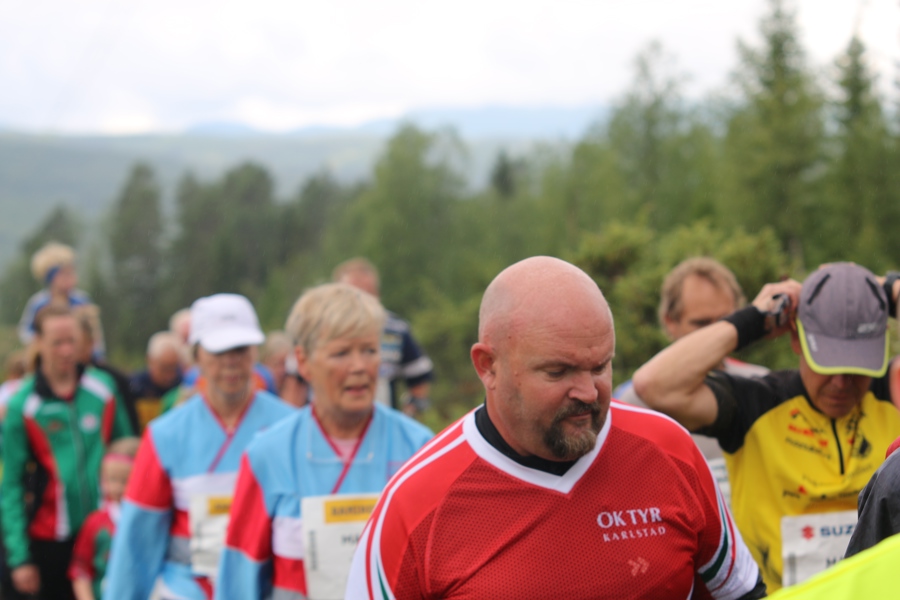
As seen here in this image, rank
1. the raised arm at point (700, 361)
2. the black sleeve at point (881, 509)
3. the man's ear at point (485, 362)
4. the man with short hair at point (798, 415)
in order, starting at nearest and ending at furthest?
the black sleeve at point (881, 509) → the man's ear at point (485, 362) → the man with short hair at point (798, 415) → the raised arm at point (700, 361)

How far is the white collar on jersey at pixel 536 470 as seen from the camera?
2432mm

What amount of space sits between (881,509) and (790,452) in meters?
1.21

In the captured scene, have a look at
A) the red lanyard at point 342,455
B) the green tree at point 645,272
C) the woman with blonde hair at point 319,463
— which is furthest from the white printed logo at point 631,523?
the green tree at point 645,272

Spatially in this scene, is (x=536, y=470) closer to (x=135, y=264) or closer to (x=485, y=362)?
(x=485, y=362)

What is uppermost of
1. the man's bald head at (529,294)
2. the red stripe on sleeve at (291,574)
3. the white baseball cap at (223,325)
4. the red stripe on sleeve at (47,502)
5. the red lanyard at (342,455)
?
the man's bald head at (529,294)

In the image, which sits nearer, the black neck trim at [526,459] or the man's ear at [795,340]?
the black neck trim at [526,459]

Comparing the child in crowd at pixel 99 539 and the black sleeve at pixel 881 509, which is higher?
the black sleeve at pixel 881 509

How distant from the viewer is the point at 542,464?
2447mm

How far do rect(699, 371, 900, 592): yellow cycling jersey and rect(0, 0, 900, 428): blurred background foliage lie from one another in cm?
200

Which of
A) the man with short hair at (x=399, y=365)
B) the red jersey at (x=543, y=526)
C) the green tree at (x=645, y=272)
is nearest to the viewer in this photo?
the red jersey at (x=543, y=526)

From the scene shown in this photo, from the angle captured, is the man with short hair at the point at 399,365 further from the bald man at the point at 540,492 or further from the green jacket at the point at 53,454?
the bald man at the point at 540,492

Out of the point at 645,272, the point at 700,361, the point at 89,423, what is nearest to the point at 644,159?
the point at 645,272

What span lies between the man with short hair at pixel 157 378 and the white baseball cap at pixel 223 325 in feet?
14.0

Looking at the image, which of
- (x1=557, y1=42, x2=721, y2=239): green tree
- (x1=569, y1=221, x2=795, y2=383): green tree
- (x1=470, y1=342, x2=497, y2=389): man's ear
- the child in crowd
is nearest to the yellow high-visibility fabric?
(x1=470, y1=342, x2=497, y2=389): man's ear
